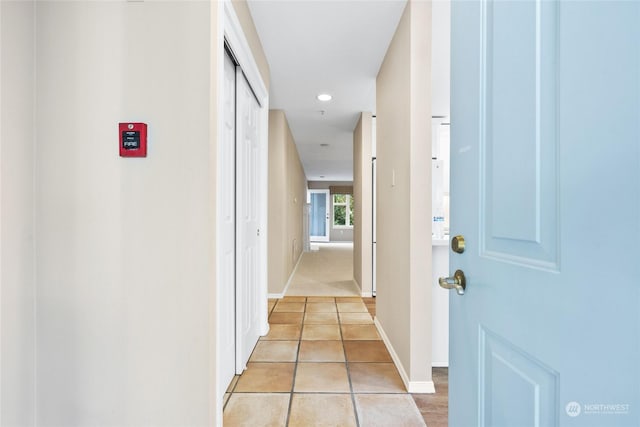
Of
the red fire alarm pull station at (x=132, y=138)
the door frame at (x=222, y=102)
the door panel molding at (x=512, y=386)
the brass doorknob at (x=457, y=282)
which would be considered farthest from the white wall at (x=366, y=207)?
the door panel molding at (x=512, y=386)

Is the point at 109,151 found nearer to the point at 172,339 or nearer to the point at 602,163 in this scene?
the point at 172,339

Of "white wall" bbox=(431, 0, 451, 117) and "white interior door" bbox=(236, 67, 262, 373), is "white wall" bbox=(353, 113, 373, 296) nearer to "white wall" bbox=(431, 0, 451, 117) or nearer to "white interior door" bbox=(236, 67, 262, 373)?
"white wall" bbox=(431, 0, 451, 117)

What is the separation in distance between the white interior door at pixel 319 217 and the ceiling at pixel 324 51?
9.03 m

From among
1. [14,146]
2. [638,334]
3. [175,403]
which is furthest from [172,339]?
[638,334]

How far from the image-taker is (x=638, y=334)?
445 millimetres

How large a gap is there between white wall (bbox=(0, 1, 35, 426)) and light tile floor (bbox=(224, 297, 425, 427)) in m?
0.89

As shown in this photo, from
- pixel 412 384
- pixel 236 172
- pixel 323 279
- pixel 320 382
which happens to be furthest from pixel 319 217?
pixel 412 384

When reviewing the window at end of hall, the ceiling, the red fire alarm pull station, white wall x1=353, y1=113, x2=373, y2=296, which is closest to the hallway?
white wall x1=353, y1=113, x2=373, y2=296

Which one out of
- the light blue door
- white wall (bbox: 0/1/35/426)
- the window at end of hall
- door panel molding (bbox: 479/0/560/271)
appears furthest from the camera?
the window at end of hall

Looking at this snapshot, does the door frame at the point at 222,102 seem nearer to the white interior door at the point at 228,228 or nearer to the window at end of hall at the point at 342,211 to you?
the white interior door at the point at 228,228

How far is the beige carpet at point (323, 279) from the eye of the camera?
4.65 metres

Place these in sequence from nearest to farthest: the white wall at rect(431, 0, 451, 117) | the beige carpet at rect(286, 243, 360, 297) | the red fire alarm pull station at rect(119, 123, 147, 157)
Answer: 1. the red fire alarm pull station at rect(119, 123, 147, 157)
2. the white wall at rect(431, 0, 451, 117)
3. the beige carpet at rect(286, 243, 360, 297)

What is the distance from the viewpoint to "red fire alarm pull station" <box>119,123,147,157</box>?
4.39ft

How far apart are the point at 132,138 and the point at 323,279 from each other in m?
4.59
